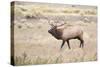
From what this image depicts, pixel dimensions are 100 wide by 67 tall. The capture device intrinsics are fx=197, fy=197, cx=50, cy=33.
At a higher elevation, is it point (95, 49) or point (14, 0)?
point (14, 0)

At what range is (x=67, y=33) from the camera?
7.88 feet

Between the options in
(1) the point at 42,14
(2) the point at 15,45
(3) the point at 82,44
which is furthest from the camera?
(3) the point at 82,44

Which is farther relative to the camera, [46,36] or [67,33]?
[67,33]

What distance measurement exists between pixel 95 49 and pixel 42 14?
0.85 metres

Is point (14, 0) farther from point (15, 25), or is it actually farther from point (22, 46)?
point (22, 46)

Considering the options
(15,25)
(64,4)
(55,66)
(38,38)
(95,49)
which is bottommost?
(55,66)

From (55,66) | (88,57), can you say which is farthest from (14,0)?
(88,57)

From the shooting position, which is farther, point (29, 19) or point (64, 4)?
point (64, 4)

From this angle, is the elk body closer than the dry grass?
No

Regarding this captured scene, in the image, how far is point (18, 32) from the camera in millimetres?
2162

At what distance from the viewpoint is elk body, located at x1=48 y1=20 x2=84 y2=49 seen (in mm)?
2336

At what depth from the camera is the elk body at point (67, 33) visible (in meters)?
2.34

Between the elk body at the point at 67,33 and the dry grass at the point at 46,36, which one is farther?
the elk body at the point at 67,33

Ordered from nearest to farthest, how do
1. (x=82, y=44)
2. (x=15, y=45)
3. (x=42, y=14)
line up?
(x=15, y=45)
(x=42, y=14)
(x=82, y=44)
